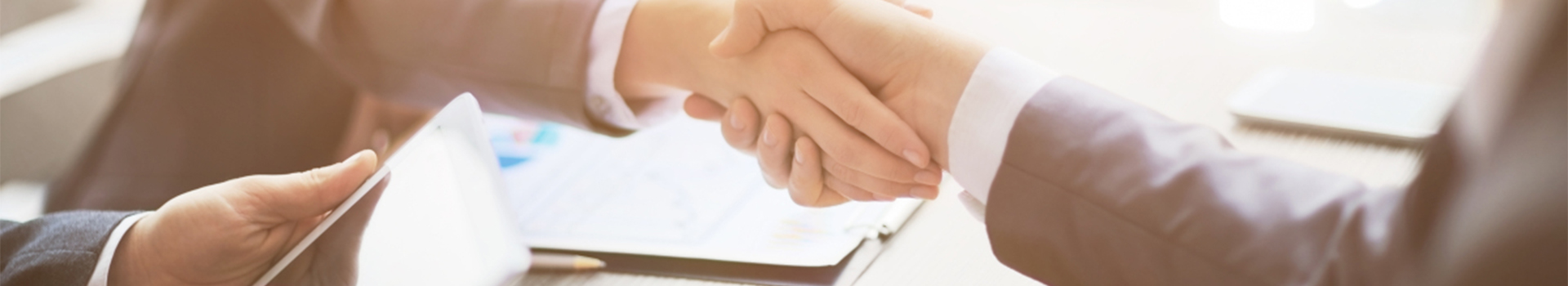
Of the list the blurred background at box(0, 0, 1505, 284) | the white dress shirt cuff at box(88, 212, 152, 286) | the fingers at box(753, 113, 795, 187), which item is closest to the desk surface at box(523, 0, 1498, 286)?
the blurred background at box(0, 0, 1505, 284)

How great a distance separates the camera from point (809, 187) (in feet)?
2.36

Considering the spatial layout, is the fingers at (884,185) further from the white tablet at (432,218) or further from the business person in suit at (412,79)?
the white tablet at (432,218)

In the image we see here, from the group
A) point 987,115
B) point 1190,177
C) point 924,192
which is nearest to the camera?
point 1190,177

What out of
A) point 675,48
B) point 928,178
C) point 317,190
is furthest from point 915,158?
point 317,190

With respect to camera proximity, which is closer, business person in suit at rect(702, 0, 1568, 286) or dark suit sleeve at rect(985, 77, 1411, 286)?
business person in suit at rect(702, 0, 1568, 286)

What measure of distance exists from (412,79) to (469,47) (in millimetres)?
88

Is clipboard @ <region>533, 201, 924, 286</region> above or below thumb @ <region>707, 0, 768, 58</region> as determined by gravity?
below

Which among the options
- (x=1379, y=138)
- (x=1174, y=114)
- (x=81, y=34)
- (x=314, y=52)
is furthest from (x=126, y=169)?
(x=1379, y=138)

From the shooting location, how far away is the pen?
635 mm

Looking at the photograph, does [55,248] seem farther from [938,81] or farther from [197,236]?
[938,81]

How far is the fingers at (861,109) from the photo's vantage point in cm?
66

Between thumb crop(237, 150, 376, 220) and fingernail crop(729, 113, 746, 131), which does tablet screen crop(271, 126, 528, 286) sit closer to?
thumb crop(237, 150, 376, 220)

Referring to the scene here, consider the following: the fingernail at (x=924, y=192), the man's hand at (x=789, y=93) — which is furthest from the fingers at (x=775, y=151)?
the fingernail at (x=924, y=192)

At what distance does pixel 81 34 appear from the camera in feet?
3.25
